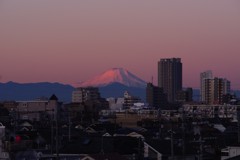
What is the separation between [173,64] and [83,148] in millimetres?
139299

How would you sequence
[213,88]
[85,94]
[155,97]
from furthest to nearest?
[213,88]
[85,94]
[155,97]

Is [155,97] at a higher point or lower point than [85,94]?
lower

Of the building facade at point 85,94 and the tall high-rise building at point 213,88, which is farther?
the tall high-rise building at point 213,88

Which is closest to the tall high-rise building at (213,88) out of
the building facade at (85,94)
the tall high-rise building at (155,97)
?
the tall high-rise building at (155,97)

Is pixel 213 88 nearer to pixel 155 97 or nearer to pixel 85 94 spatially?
pixel 155 97

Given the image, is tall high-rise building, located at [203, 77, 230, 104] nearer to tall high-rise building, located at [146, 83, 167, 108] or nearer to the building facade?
tall high-rise building, located at [146, 83, 167, 108]

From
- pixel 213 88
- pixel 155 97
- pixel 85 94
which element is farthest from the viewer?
pixel 213 88

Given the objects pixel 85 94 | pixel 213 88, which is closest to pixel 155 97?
Result: pixel 85 94

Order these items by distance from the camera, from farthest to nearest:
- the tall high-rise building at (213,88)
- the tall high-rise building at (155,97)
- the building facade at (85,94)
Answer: the tall high-rise building at (213,88) < the building facade at (85,94) < the tall high-rise building at (155,97)

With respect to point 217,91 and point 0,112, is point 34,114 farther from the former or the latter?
point 217,91

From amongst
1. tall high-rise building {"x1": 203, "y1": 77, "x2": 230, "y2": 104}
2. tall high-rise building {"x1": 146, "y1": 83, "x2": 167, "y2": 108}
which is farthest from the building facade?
tall high-rise building {"x1": 203, "y1": 77, "x2": 230, "y2": 104}

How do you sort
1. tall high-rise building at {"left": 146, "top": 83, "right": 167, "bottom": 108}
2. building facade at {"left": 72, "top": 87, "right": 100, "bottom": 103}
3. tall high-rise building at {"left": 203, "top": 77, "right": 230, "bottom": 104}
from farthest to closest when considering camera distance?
tall high-rise building at {"left": 203, "top": 77, "right": 230, "bottom": 104} → building facade at {"left": 72, "top": 87, "right": 100, "bottom": 103} → tall high-rise building at {"left": 146, "top": 83, "right": 167, "bottom": 108}

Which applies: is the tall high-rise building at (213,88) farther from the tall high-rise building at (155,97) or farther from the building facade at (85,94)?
the building facade at (85,94)

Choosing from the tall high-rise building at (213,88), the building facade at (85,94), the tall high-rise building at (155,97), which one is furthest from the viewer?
the tall high-rise building at (213,88)
